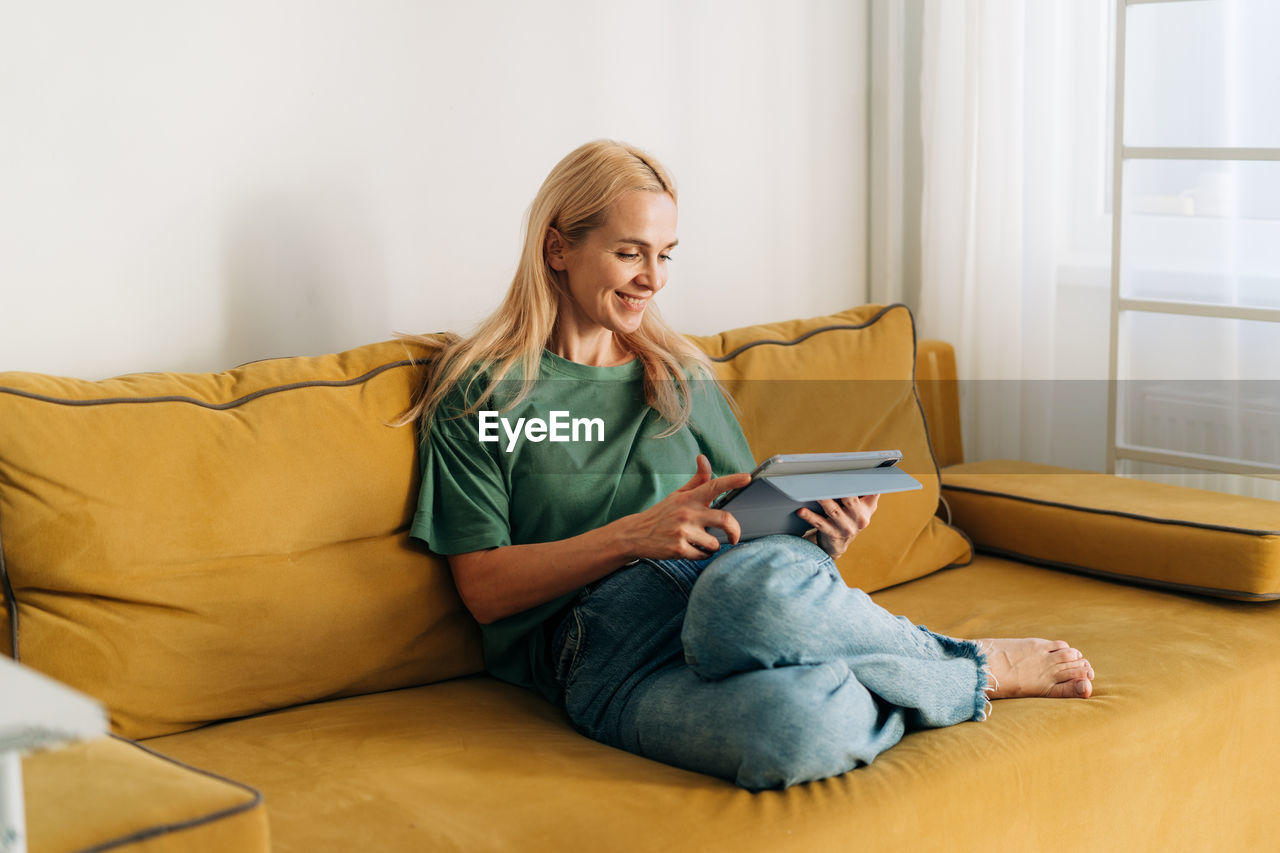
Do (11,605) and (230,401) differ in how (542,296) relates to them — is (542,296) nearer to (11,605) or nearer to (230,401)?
(230,401)

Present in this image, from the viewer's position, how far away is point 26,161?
5.92ft

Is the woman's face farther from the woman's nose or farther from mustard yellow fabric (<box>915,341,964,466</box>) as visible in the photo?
mustard yellow fabric (<box>915,341,964,466</box>)

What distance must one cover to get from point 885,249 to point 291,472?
1.79 metres

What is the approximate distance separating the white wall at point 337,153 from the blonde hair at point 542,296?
13.9 inches

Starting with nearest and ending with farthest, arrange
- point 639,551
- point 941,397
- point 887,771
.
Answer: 1. point 887,771
2. point 639,551
3. point 941,397

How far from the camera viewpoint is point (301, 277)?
2.12 m

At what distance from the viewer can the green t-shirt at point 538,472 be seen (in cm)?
179

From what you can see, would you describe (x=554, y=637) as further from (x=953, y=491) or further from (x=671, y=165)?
(x=671, y=165)

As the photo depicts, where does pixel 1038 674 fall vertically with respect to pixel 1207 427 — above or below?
below

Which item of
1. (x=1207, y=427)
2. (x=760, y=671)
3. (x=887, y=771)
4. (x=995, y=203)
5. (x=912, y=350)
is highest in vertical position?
(x=995, y=203)

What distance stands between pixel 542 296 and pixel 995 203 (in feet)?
4.48

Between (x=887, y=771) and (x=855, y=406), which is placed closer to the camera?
(x=887, y=771)

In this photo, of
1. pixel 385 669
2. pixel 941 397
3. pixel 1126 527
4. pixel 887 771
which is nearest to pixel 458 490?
pixel 385 669

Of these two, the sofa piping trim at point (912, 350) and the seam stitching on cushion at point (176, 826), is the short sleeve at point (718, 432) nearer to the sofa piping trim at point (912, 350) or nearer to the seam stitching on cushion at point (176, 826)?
the sofa piping trim at point (912, 350)
